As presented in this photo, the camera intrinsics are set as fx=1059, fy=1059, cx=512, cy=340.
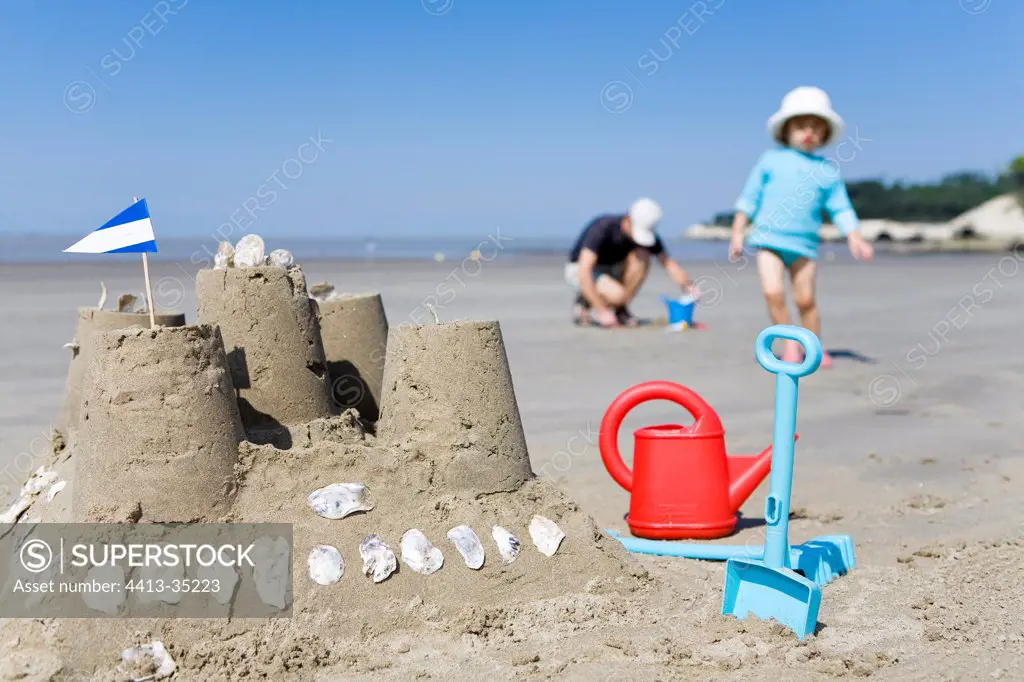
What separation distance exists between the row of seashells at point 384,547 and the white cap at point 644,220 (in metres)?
7.81

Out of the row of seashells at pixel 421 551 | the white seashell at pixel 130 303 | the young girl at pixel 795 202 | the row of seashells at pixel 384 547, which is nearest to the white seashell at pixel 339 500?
Answer: the row of seashells at pixel 384 547

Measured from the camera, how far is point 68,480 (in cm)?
346

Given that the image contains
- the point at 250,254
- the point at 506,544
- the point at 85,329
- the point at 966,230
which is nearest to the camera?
the point at 506,544

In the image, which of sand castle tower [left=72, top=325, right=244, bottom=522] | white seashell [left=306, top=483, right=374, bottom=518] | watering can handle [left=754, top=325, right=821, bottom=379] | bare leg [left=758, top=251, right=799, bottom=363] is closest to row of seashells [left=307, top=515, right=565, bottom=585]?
white seashell [left=306, top=483, right=374, bottom=518]

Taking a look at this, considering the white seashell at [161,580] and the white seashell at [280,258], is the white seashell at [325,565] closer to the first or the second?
the white seashell at [161,580]

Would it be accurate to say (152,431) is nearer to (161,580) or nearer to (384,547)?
(161,580)

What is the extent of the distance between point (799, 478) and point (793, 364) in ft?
6.95

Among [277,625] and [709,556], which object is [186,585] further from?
[709,556]

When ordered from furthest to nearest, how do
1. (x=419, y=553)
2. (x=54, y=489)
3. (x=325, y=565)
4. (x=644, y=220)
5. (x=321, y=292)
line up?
(x=644, y=220)
(x=321, y=292)
(x=54, y=489)
(x=419, y=553)
(x=325, y=565)

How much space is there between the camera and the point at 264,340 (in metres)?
3.45

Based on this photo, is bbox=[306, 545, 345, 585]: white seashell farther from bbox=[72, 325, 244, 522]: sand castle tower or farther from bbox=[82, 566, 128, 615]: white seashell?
bbox=[82, 566, 128, 615]: white seashell

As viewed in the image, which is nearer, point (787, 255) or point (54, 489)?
point (54, 489)

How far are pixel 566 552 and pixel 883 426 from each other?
354 centimetres

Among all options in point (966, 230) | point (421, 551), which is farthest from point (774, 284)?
point (966, 230)
